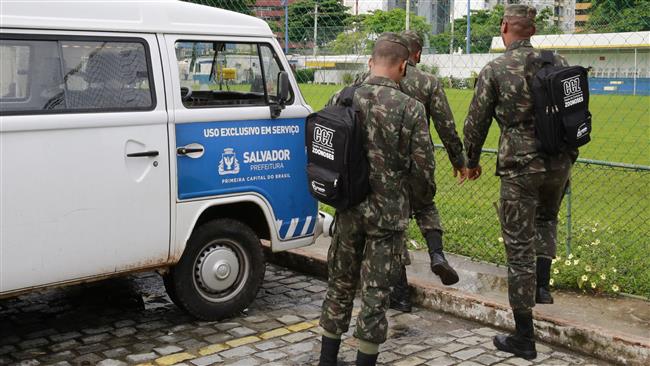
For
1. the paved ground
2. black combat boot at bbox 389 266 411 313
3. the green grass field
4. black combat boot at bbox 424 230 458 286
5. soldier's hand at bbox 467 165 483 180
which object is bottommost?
the paved ground

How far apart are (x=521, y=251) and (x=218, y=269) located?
217 centimetres

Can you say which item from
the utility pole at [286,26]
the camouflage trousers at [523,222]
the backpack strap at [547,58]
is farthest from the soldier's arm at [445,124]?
the utility pole at [286,26]

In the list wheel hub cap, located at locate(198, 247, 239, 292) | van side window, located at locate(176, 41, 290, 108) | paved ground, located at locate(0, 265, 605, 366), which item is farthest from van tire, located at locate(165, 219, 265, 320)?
van side window, located at locate(176, 41, 290, 108)

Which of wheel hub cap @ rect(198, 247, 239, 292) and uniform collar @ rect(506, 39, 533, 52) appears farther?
wheel hub cap @ rect(198, 247, 239, 292)

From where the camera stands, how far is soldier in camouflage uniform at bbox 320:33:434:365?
438cm

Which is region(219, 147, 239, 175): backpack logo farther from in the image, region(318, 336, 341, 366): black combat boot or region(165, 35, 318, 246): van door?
region(318, 336, 341, 366): black combat boot

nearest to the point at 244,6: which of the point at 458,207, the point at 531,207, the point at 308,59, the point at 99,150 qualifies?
the point at 308,59

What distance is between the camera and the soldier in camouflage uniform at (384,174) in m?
4.38

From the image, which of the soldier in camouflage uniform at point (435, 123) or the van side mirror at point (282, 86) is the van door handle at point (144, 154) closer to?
the van side mirror at point (282, 86)

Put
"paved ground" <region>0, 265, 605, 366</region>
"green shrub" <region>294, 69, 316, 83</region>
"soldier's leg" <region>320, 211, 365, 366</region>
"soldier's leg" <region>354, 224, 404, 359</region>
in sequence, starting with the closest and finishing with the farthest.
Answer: "soldier's leg" <region>354, 224, 404, 359</region> < "soldier's leg" <region>320, 211, 365, 366</region> < "paved ground" <region>0, 265, 605, 366</region> < "green shrub" <region>294, 69, 316, 83</region>

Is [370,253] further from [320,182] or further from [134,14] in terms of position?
[134,14]

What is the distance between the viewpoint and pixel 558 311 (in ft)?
18.6

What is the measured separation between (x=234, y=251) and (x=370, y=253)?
175cm

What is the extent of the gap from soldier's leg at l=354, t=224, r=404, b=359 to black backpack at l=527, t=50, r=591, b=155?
1.23m
